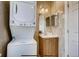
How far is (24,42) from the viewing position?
1.96 meters

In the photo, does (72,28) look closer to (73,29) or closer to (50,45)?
(73,29)

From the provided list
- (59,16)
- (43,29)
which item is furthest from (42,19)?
(59,16)

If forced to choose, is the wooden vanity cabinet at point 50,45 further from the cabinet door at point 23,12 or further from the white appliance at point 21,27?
the cabinet door at point 23,12

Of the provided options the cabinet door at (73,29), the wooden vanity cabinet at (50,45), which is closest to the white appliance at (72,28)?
the cabinet door at (73,29)

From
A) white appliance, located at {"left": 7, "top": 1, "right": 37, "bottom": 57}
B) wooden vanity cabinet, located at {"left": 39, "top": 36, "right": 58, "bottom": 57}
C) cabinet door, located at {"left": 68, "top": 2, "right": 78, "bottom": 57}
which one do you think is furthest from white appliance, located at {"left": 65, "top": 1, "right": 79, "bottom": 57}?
white appliance, located at {"left": 7, "top": 1, "right": 37, "bottom": 57}

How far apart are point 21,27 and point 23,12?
226 millimetres

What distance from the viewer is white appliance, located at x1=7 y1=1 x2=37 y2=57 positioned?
1.94 meters

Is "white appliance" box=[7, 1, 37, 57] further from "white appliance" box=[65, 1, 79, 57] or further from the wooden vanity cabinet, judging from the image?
"white appliance" box=[65, 1, 79, 57]

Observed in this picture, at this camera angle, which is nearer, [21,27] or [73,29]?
[21,27]

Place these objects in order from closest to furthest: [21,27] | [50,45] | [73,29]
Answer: [21,27] < [73,29] < [50,45]

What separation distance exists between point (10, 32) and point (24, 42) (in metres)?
0.26

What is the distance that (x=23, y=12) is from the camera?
6.46 feet

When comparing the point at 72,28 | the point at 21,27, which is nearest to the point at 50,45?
the point at 72,28

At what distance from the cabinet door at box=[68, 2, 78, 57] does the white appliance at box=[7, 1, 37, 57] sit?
71 centimetres
